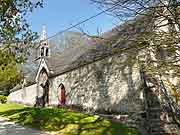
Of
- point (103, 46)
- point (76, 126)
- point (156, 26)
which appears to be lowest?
point (76, 126)

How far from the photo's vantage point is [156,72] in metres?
6.69

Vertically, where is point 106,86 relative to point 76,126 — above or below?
above

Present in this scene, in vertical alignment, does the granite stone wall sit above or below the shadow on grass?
above

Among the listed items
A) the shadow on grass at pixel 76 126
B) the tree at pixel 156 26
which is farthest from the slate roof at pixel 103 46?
the shadow on grass at pixel 76 126

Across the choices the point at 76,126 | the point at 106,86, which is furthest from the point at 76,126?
the point at 106,86

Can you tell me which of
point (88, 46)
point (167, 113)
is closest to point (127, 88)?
point (167, 113)

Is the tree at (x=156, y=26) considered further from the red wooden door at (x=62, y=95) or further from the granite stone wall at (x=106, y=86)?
the red wooden door at (x=62, y=95)

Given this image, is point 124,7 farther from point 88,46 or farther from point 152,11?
point 88,46

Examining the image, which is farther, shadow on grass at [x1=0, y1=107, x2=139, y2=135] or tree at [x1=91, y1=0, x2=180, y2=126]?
shadow on grass at [x1=0, y1=107, x2=139, y2=135]

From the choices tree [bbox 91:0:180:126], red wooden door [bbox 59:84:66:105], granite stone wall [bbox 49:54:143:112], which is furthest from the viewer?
red wooden door [bbox 59:84:66:105]

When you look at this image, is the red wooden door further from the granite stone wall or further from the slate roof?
the slate roof

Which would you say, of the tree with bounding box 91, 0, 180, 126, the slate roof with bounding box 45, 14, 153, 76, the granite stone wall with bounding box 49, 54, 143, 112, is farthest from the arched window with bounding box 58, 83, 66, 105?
the tree with bounding box 91, 0, 180, 126

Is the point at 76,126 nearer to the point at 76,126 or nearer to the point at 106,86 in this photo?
the point at 76,126

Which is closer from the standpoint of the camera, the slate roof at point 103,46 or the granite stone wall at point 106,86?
the slate roof at point 103,46
